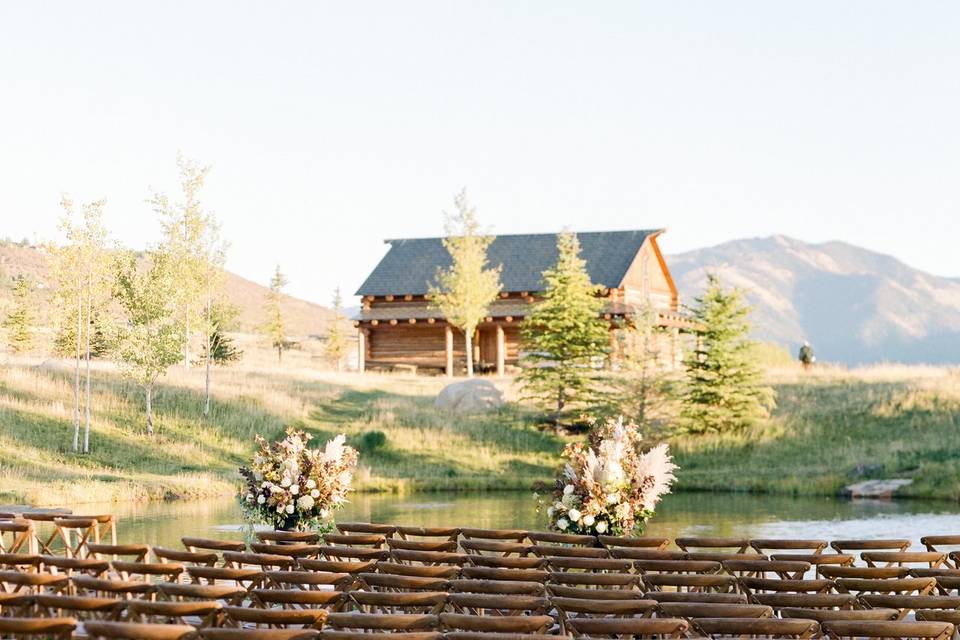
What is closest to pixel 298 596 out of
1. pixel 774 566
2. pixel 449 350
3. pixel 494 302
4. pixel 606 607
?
pixel 606 607

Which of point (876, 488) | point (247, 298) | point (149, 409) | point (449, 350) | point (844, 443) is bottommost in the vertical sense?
point (876, 488)

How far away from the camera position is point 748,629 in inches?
338

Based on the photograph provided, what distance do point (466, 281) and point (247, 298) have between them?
7349 centimetres

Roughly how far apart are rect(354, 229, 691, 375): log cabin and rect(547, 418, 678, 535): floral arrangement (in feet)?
127

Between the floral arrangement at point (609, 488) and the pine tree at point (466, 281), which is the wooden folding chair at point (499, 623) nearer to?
the floral arrangement at point (609, 488)

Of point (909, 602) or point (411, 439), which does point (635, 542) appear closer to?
point (909, 602)

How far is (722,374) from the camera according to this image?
40281 millimetres

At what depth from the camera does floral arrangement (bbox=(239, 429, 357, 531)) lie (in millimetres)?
16656

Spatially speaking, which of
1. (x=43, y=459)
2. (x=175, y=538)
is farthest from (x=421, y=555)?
(x=43, y=459)

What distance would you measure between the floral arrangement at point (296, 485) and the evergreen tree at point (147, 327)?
19.7 meters

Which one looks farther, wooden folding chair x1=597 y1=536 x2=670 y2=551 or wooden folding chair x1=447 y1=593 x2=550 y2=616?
wooden folding chair x1=597 y1=536 x2=670 y2=551

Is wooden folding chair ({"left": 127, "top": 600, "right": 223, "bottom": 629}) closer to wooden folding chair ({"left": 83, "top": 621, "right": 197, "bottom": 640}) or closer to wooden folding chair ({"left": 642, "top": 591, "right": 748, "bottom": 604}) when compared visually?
wooden folding chair ({"left": 83, "top": 621, "right": 197, "bottom": 640})

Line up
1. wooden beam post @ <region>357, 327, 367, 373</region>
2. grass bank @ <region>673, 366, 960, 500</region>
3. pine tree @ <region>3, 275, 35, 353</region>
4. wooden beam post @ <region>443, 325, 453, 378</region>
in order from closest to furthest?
grass bank @ <region>673, 366, 960, 500</region>, pine tree @ <region>3, 275, 35, 353</region>, wooden beam post @ <region>443, 325, 453, 378</region>, wooden beam post @ <region>357, 327, 367, 373</region>

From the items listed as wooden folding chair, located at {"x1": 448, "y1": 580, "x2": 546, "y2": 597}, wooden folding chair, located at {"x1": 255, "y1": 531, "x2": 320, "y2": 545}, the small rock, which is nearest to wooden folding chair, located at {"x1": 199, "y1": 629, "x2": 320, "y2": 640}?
wooden folding chair, located at {"x1": 448, "y1": 580, "x2": 546, "y2": 597}
